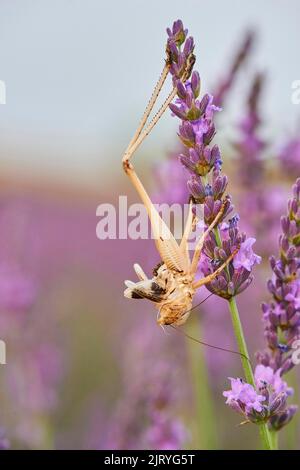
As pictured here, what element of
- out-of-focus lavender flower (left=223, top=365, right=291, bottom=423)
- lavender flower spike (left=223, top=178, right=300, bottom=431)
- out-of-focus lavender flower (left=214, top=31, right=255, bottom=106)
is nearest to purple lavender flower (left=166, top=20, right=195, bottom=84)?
lavender flower spike (left=223, top=178, right=300, bottom=431)

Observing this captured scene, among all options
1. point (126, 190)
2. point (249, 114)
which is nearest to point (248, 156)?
point (249, 114)

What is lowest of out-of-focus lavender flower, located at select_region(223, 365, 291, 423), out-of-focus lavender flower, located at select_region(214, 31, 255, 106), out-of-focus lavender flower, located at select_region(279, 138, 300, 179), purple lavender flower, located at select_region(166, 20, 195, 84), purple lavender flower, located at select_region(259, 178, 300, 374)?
out-of-focus lavender flower, located at select_region(223, 365, 291, 423)

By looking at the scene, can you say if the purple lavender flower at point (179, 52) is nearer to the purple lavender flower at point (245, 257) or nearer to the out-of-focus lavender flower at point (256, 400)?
the purple lavender flower at point (245, 257)

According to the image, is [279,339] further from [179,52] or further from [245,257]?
[179,52]

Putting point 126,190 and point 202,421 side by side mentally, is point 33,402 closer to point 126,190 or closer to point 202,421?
point 202,421

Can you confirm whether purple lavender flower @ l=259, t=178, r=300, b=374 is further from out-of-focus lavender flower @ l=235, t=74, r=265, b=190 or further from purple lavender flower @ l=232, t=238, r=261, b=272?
out-of-focus lavender flower @ l=235, t=74, r=265, b=190

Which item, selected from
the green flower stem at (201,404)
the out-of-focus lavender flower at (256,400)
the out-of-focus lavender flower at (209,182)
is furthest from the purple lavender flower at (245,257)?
the green flower stem at (201,404)
